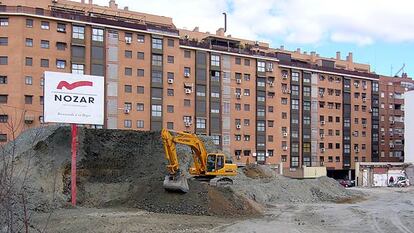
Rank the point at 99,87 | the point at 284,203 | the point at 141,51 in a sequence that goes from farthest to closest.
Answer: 1. the point at 141,51
2. the point at 284,203
3. the point at 99,87

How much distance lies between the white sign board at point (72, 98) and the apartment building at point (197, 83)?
104 feet

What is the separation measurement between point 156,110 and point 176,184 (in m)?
45.1

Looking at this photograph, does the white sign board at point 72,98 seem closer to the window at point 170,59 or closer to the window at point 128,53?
the window at point 128,53

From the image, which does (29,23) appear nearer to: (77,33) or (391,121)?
(77,33)

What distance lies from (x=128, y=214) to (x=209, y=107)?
178 ft

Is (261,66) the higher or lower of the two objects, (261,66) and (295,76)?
the higher

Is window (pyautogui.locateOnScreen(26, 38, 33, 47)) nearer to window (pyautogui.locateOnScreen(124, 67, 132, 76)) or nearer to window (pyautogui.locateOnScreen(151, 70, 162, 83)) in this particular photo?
window (pyautogui.locateOnScreen(124, 67, 132, 76))

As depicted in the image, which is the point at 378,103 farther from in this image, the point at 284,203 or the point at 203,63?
the point at 284,203

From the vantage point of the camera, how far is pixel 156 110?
75.1 metres

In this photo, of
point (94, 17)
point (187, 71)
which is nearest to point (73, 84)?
point (94, 17)

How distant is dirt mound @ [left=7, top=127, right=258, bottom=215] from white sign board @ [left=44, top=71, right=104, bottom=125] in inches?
125

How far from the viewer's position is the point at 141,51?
7431 cm

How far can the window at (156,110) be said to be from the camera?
245 feet

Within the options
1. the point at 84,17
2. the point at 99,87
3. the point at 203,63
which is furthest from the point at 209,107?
the point at 99,87
